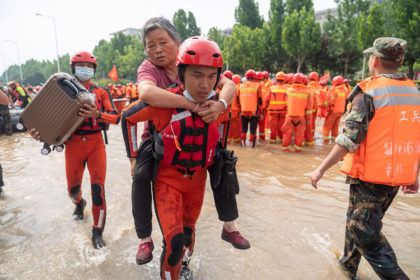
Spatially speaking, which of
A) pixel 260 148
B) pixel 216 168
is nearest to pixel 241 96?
pixel 260 148

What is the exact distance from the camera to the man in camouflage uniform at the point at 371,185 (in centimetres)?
233

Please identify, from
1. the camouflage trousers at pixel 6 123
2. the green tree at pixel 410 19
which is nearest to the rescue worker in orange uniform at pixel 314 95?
the camouflage trousers at pixel 6 123

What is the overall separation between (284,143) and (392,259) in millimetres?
6386

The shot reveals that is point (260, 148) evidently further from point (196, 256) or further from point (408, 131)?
point (408, 131)

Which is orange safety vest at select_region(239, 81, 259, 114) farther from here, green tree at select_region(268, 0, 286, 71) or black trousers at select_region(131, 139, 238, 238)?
green tree at select_region(268, 0, 286, 71)

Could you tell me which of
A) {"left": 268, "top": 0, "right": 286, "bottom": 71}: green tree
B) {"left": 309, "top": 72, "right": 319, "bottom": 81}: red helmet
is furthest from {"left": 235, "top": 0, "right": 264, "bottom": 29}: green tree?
{"left": 309, "top": 72, "right": 319, "bottom": 81}: red helmet

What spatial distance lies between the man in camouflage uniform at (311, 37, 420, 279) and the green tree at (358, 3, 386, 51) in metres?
24.4

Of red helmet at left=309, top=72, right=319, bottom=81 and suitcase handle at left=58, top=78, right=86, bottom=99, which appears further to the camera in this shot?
red helmet at left=309, top=72, right=319, bottom=81

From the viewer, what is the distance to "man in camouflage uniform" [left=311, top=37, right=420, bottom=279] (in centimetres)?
233

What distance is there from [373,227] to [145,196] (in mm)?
2078

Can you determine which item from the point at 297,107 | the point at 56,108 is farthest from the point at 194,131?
the point at 297,107

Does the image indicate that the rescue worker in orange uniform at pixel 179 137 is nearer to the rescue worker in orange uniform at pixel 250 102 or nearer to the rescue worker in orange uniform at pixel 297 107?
the rescue worker in orange uniform at pixel 297 107

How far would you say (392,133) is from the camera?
2.30 metres

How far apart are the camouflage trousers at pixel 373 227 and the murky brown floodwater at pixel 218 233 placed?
690mm
